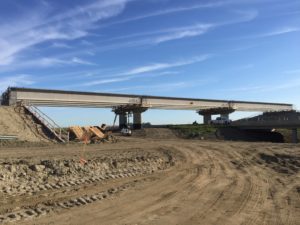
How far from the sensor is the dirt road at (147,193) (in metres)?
12.1

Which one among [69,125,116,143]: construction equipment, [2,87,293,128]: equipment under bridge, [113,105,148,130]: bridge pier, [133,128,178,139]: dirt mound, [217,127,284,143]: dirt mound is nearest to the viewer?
[69,125,116,143]: construction equipment

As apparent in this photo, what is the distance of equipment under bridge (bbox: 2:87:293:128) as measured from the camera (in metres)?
63.2

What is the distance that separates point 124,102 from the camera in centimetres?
8344

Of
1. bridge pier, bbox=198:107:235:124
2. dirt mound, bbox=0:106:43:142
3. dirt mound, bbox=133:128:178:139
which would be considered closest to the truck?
bridge pier, bbox=198:107:235:124

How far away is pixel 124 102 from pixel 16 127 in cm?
→ 4121

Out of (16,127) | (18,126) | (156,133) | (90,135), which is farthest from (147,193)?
(156,133)

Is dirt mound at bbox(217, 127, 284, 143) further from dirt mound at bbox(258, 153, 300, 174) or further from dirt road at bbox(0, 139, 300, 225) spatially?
dirt road at bbox(0, 139, 300, 225)

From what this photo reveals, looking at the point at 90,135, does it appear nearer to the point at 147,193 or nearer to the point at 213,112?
the point at 147,193

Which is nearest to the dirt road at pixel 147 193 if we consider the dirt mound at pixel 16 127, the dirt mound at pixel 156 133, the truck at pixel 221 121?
the dirt mound at pixel 16 127

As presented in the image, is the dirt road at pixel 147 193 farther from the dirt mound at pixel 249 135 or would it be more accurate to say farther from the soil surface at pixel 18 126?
the dirt mound at pixel 249 135

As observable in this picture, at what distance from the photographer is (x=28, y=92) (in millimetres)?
63375

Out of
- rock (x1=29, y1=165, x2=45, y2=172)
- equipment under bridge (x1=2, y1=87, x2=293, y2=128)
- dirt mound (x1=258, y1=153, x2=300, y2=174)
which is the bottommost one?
dirt mound (x1=258, y1=153, x2=300, y2=174)

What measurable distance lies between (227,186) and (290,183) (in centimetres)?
327

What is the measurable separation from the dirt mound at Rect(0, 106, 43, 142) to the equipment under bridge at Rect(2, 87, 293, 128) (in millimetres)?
7775
